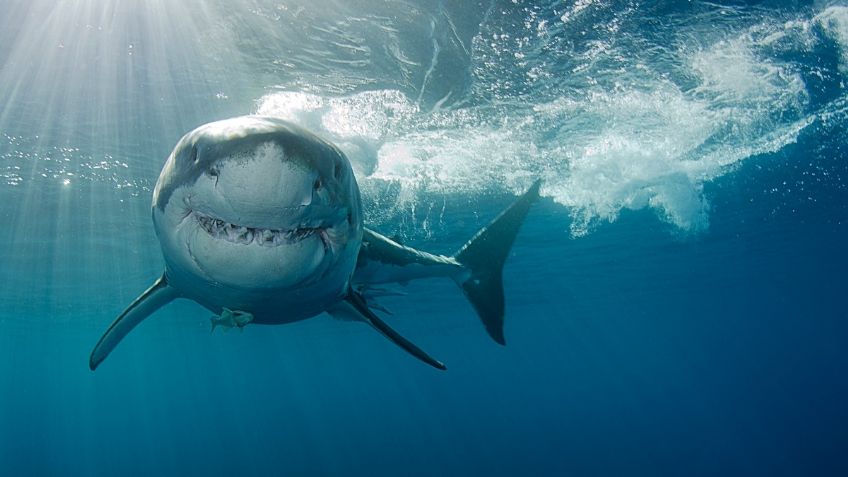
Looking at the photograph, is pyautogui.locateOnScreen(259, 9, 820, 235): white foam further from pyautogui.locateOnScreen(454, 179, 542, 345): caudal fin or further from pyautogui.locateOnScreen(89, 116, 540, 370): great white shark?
pyautogui.locateOnScreen(89, 116, 540, 370): great white shark

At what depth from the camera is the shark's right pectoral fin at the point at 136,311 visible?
15.1 feet

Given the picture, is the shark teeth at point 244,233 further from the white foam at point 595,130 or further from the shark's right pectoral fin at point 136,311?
the white foam at point 595,130

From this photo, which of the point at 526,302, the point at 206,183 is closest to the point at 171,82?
the point at 206,183

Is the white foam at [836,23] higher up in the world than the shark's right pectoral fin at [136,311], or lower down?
higher up

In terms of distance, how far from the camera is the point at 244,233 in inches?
97.0

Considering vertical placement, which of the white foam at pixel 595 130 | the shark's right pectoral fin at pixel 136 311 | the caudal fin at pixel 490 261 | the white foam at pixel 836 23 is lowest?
the shark's right pectoral fin at pixel 136 311

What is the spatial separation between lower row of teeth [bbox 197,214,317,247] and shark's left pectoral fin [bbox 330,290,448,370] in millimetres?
1802

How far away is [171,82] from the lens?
9.39m

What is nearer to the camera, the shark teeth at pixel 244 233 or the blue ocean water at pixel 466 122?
the shark teeth at pixel 244 233

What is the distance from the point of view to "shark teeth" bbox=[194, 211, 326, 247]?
2.46m

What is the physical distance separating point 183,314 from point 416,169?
82.3 feet

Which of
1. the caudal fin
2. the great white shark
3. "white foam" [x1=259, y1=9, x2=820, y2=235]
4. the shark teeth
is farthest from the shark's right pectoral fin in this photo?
"white foam" [x1=259, y1=9, x2=820, y2=235]

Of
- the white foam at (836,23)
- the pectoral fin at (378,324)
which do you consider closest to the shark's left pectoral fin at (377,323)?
the pectoral fin at (378,324)

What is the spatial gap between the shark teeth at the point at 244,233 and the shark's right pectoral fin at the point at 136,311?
2388 millimetres
